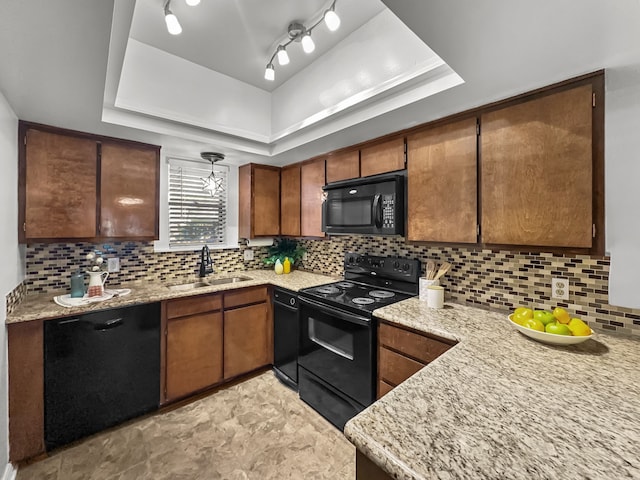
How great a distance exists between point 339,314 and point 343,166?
1.32 meters

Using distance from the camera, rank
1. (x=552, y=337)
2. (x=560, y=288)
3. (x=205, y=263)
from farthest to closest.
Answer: (x=205, y=263) → (x=560, y=288) → (x=552, y=337)

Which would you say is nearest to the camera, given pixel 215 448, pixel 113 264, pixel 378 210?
pixel 215 448

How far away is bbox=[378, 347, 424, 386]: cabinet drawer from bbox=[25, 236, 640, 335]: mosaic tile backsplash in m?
0.71

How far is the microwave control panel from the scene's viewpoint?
2.03 m

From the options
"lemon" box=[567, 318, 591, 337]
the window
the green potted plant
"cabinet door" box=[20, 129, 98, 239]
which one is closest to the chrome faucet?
the window

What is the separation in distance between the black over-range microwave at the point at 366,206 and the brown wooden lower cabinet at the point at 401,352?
729 millimetres

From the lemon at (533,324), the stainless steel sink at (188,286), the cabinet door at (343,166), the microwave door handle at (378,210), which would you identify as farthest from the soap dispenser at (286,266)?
the lemon at (533,324)

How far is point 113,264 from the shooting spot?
244 centimetres

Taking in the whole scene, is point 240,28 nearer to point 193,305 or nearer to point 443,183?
point 443,183

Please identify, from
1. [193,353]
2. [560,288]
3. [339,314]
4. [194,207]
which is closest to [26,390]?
[193,353]

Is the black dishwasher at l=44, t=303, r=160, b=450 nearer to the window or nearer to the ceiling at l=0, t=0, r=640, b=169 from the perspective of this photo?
the window

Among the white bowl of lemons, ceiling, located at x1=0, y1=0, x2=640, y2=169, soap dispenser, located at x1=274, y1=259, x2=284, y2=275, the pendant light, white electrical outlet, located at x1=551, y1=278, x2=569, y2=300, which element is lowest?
the white bowl of lemons

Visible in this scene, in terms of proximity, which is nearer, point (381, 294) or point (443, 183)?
point (443, 183)

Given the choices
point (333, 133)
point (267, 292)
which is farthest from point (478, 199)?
point (267, 292)
